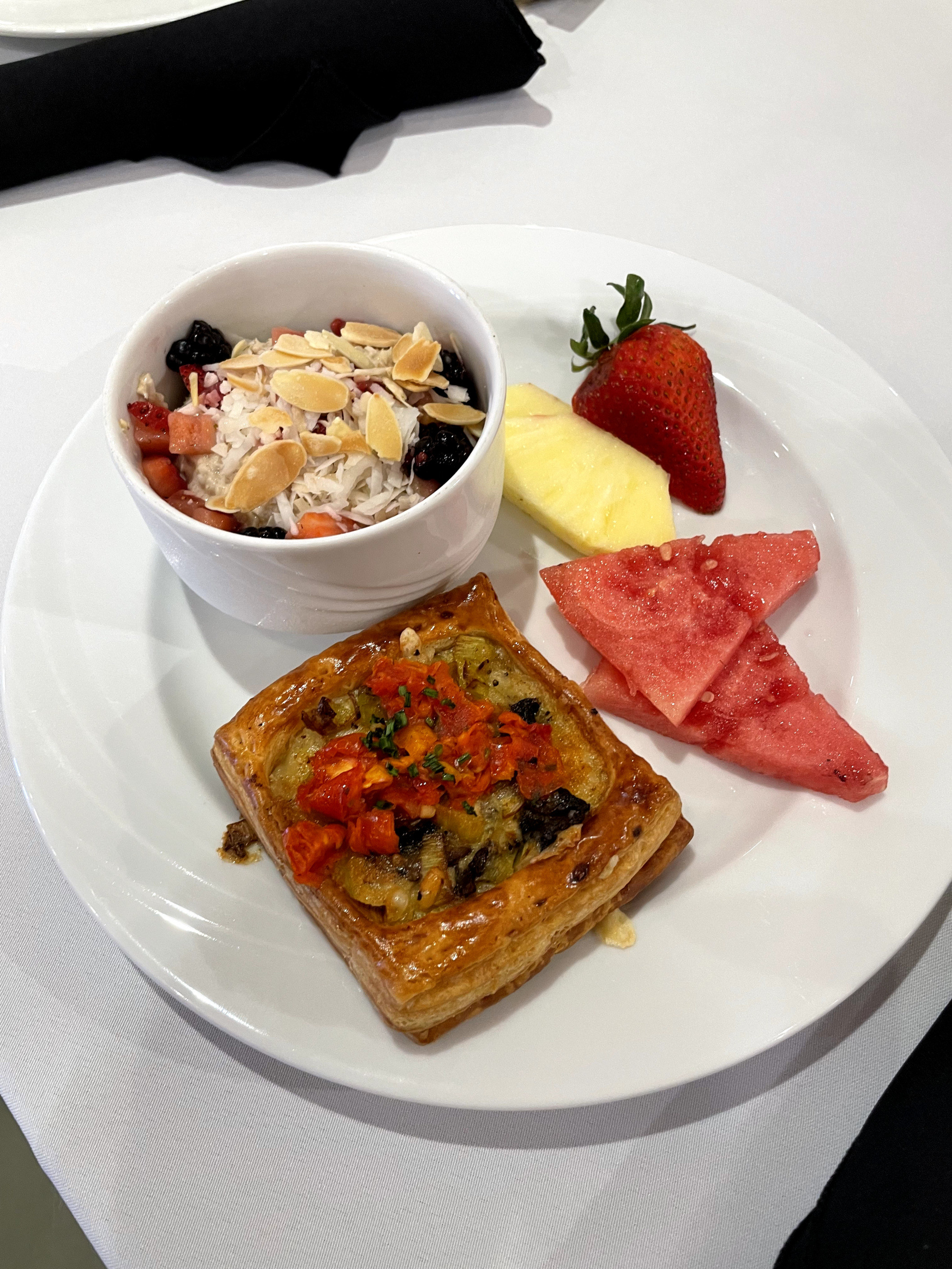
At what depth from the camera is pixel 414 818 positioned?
62.0 inches

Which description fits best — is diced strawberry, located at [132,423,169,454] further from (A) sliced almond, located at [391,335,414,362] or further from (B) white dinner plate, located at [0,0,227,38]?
(B) white dinner plate, located at [0,0,227,38]

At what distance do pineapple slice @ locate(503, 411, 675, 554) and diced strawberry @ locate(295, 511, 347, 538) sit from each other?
1.77ft

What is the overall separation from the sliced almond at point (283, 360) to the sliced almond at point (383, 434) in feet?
0.59

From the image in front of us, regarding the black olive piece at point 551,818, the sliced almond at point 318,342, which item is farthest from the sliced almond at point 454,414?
the black olive piece at point 551,818

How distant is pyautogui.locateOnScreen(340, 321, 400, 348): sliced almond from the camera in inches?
72.4

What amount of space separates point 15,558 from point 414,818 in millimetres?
1051

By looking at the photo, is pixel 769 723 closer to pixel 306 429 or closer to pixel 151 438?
pixel 306 429

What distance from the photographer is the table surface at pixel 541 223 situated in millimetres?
1547

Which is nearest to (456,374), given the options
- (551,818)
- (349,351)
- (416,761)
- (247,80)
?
(349,351)

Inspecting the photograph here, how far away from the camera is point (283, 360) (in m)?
1.79

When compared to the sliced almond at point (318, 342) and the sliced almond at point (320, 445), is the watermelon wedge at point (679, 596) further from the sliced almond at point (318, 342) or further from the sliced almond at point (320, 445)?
the sliced almond at point (318, 342)

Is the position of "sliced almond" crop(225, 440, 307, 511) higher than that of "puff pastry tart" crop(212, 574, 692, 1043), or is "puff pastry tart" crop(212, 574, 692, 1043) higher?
"sliced almond" crop(225, 440, 307, 511)

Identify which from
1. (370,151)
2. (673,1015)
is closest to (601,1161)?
(673,1015)

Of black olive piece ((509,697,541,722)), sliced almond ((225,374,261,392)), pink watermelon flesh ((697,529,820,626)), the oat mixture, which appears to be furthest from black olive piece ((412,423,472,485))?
pink watermelon flesh ((697,529,820,626))
